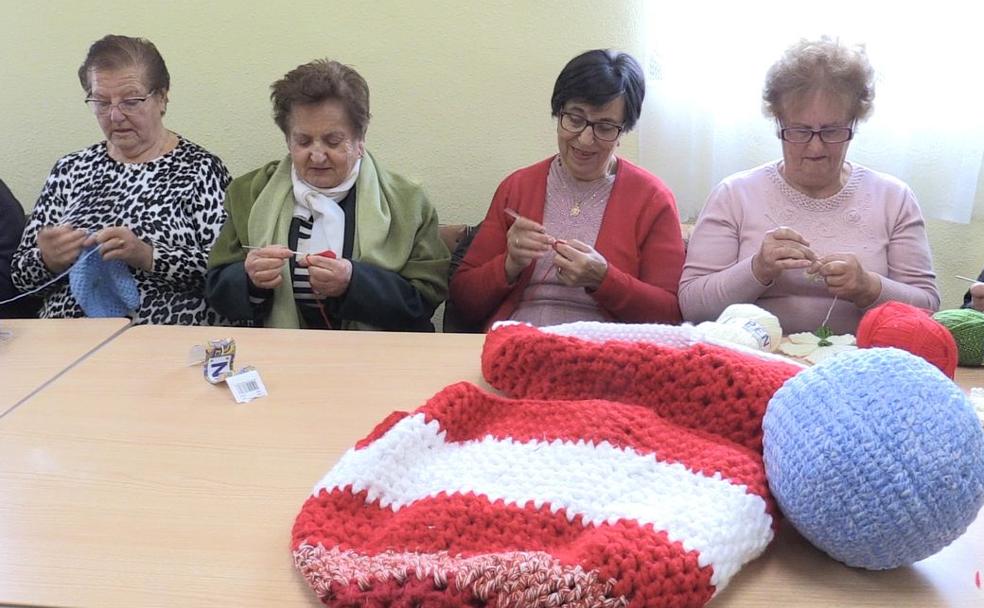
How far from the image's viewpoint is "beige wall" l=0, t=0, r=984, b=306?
6.82 feet

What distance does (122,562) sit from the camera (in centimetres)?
78

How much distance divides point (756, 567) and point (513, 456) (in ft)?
0.89

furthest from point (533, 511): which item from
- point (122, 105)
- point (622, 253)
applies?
point (122, 105)

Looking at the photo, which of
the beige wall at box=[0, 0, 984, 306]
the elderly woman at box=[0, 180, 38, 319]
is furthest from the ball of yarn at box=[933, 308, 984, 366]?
the elderly woman at box=[0, 180, 38, 319]

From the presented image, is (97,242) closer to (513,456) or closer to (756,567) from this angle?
(513,456)

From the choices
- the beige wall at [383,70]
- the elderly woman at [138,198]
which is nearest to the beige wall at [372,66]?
the beige wall at [383,70]

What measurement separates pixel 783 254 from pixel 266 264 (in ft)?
3.22

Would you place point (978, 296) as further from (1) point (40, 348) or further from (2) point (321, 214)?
(1) point (40, 348)

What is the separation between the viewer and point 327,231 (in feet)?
5.70

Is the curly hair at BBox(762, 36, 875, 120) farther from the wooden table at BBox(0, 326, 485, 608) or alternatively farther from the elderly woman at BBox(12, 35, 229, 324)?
the elderly woman at BBox(12, 35, 229, 324)

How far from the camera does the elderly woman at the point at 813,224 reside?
146 centimetres

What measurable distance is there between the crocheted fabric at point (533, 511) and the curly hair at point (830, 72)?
853 millimetres

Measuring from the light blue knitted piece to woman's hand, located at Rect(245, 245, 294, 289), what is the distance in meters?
0.35

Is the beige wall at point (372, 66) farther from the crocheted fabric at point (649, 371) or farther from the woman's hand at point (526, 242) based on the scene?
the crocheted fabric at point (649, 371)
